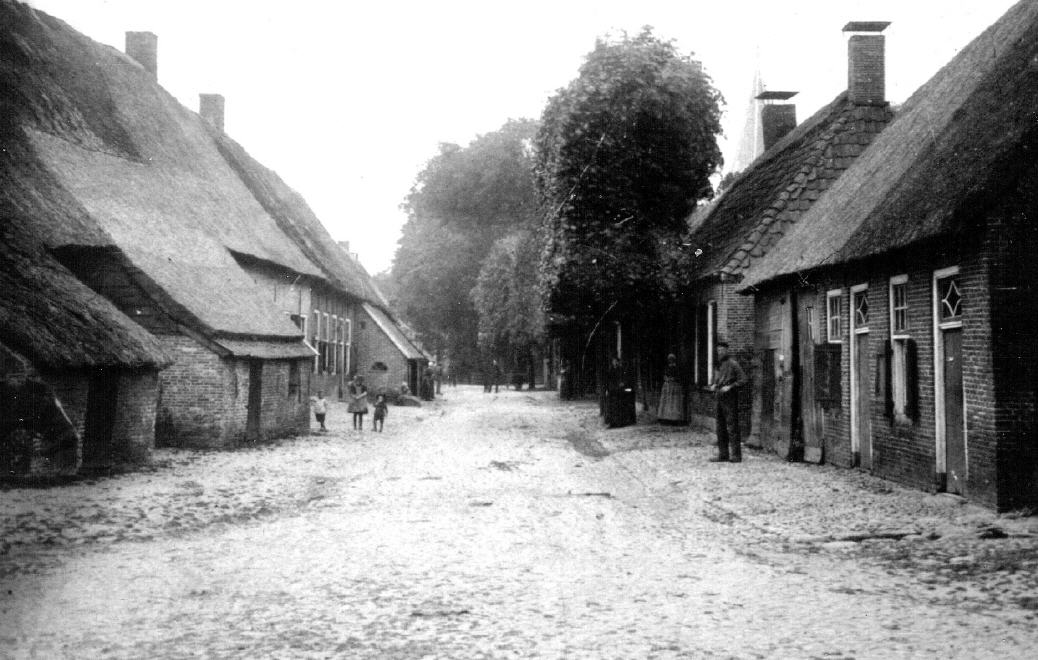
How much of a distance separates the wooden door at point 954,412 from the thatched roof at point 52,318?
11.2m

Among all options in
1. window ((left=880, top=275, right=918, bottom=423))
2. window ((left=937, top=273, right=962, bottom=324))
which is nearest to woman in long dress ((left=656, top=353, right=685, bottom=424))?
window ((left=880, top=275, right=918, bottom=423))

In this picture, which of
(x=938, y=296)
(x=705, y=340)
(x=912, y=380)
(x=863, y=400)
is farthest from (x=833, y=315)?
(x=705, y=340)

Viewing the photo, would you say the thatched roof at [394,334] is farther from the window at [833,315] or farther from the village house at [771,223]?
the window at [833,315]

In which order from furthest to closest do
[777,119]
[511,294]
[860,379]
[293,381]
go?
[511,294] < [777,119] < [293,381] < [860,379]

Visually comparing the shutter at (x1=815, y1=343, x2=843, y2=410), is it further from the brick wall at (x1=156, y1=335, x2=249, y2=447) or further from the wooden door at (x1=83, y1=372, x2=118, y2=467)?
the wooden door at (x1=83, y1=372, x2=118, y2=467)

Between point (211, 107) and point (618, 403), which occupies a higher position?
point (211, 107)

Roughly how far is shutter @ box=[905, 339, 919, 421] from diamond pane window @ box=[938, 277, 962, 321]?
2.54 feet

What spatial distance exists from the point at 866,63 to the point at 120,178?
1650cm

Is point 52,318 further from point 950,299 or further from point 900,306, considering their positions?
point 950,299

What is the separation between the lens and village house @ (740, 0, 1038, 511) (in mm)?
10211

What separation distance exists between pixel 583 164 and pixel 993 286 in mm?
15003

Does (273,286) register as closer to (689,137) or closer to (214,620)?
(689,137)

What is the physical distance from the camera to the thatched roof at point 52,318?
12.3 metres

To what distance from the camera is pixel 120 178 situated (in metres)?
20.7
